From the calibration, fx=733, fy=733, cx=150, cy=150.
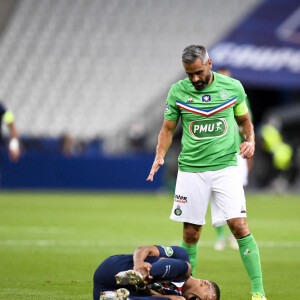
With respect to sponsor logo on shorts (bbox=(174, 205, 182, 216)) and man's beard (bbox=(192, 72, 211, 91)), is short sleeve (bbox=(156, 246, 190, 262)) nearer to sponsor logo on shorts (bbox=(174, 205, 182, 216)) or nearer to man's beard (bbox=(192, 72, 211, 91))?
sponsor logo on shorts (bbox=(174, 205, 182, 216))

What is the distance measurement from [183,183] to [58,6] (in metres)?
24.7

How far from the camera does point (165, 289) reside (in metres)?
6.09

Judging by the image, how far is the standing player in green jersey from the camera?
266 inches

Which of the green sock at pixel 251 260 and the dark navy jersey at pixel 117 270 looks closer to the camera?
the dark navy jersey at pixel 117 270

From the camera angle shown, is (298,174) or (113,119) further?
(298,174)

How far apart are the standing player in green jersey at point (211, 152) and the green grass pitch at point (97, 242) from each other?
78 centimetres

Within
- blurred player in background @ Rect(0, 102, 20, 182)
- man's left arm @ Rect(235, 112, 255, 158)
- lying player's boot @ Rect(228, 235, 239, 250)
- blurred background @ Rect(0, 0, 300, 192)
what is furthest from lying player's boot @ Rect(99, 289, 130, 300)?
blurred background @ Rect(0, 0, 300, 192)

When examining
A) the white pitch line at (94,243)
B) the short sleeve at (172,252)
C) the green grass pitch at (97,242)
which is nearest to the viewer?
the short sleeve at (172,252)

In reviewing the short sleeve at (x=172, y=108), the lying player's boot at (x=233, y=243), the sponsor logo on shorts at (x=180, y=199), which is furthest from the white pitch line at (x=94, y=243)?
the short sleeve at (x=172, y=108)

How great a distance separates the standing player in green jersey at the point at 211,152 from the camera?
22.2 ft

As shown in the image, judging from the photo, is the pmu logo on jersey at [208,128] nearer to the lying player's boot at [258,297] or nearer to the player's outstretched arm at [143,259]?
the player's outstretched arm at [143,259]

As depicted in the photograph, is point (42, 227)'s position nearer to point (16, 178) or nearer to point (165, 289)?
point (165, 289)

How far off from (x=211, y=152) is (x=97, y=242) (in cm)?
506

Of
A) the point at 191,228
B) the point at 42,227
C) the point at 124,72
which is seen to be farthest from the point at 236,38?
the point at 191,228
